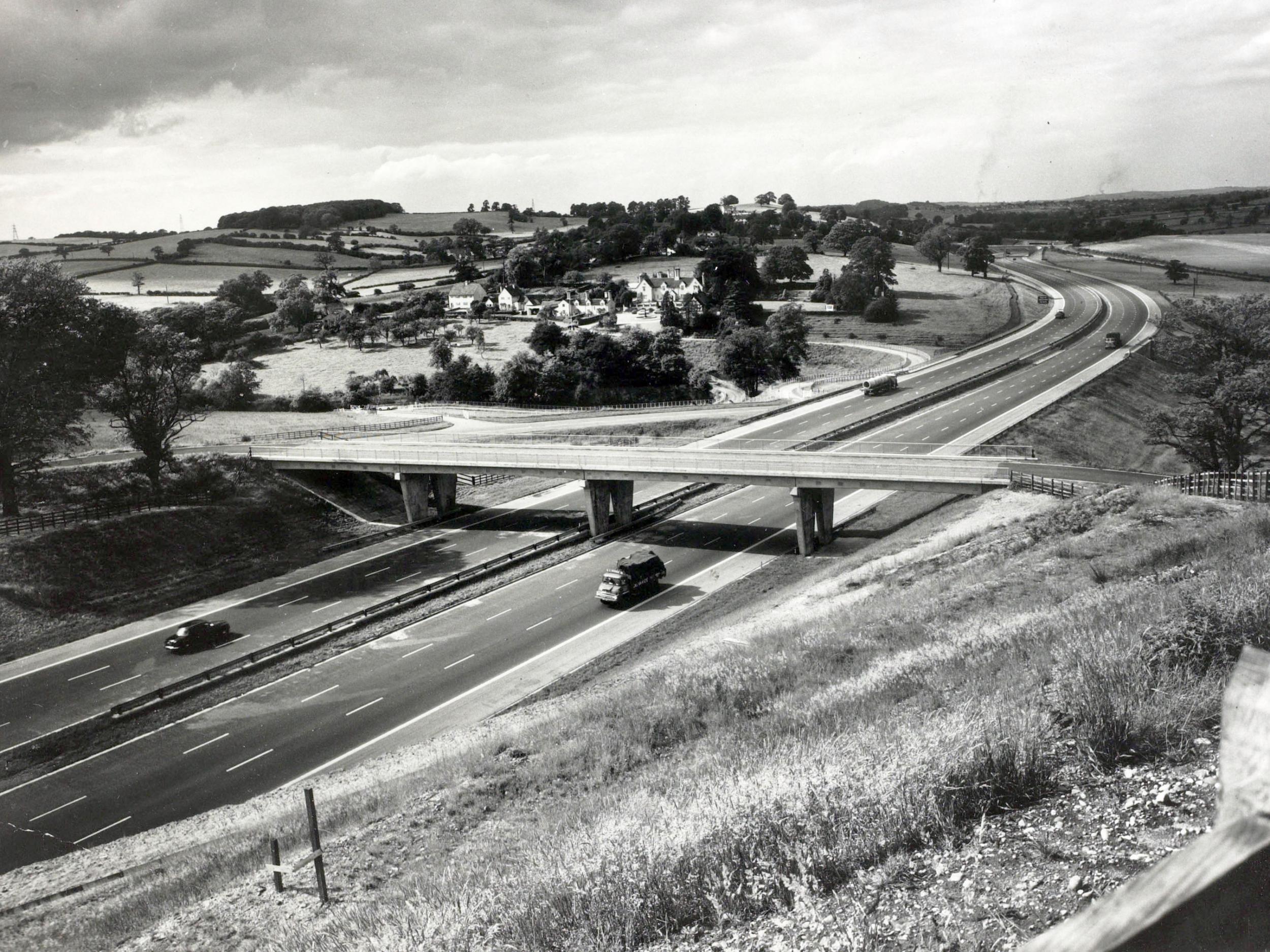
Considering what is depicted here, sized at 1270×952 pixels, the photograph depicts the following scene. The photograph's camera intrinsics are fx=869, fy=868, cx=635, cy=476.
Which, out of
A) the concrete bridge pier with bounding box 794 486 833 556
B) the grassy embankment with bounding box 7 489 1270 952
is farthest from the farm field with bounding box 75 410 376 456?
the grassy embankment with bounding box 7 489 1270 952

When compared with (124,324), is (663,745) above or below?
below

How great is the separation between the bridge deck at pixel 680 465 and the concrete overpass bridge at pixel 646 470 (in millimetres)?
62

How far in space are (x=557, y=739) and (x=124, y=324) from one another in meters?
46.9

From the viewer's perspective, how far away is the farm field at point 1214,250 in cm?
10306

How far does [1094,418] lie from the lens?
6706 cm

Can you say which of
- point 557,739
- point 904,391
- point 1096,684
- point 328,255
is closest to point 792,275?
point 904,391

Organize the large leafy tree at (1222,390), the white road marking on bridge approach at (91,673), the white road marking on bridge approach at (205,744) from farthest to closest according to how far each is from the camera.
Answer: the large leafy tree at (1222,390) → the white road marking on bridge approach at (91,673) → the white road marking on bridge approach at (205,744)

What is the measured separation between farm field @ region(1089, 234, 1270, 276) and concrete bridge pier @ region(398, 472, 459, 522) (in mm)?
93717

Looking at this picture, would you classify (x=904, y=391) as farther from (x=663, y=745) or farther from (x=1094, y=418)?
(x=663, y=745)

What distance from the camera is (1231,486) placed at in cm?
3488

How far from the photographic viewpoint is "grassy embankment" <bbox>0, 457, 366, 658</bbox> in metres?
41.7

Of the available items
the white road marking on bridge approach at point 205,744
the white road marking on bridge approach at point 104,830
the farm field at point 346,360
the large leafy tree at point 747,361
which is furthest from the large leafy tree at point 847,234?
the white road marking on bridge approach at point 104,830

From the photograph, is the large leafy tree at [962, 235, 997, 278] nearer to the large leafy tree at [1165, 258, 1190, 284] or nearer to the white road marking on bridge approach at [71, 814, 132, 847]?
the large leafy tree at [1165, 258, 1190, 284]

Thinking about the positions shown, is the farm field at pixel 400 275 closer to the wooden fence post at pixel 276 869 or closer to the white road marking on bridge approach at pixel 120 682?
the white road marking on bridge approach at pixel 120 682
